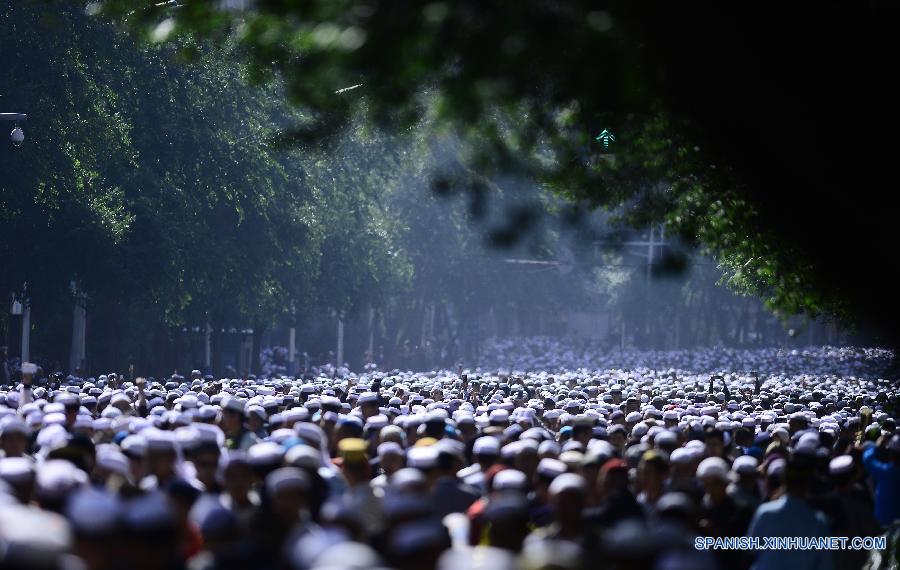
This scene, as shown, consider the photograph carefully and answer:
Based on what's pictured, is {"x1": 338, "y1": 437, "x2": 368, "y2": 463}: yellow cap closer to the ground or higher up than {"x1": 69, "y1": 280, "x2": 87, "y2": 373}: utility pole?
closer to the ground

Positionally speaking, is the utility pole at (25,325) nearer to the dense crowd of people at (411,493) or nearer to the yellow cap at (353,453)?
the dense crowd of people at (411,493)

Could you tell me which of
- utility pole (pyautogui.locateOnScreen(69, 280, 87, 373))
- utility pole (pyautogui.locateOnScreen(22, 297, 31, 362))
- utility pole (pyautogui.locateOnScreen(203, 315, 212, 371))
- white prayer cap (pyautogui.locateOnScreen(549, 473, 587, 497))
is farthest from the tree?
utility pole (pyautogui.locateOnScreen(203, 315, 212, 371))

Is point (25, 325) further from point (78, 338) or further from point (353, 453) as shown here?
point (353, 453)

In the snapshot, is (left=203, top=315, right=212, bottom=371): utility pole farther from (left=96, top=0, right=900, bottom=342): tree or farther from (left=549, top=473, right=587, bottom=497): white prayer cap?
(left=549, top=473, right=587, bottom=497): white prayer cap

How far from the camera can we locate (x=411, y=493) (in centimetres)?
851

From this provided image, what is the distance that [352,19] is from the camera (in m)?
7.22

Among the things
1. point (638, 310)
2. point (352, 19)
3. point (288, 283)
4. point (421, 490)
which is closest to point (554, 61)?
point (352, 19)

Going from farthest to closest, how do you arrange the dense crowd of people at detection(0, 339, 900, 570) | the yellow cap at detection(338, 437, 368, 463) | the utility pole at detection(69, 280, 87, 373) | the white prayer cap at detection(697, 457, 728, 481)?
the utility pole at detection(69, 280, 87, 373) < the white prayer cap at detection(697, 457, 728, 481) < the yellow cap at detection(338, 437, 368, 463) < the dense crowd of people at detection(0, 339, 900, 570)

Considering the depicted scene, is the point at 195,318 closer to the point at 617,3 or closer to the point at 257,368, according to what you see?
the point at 257,368

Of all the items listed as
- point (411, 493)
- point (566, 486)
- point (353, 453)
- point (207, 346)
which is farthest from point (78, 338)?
point (566, 486)

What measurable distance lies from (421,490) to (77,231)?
2689cm

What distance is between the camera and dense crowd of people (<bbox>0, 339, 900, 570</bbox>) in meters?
5.86

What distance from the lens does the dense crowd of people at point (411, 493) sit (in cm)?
586

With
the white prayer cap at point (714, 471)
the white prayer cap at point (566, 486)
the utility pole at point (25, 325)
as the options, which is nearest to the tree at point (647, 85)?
the white prayer cap at point (714, 471)
